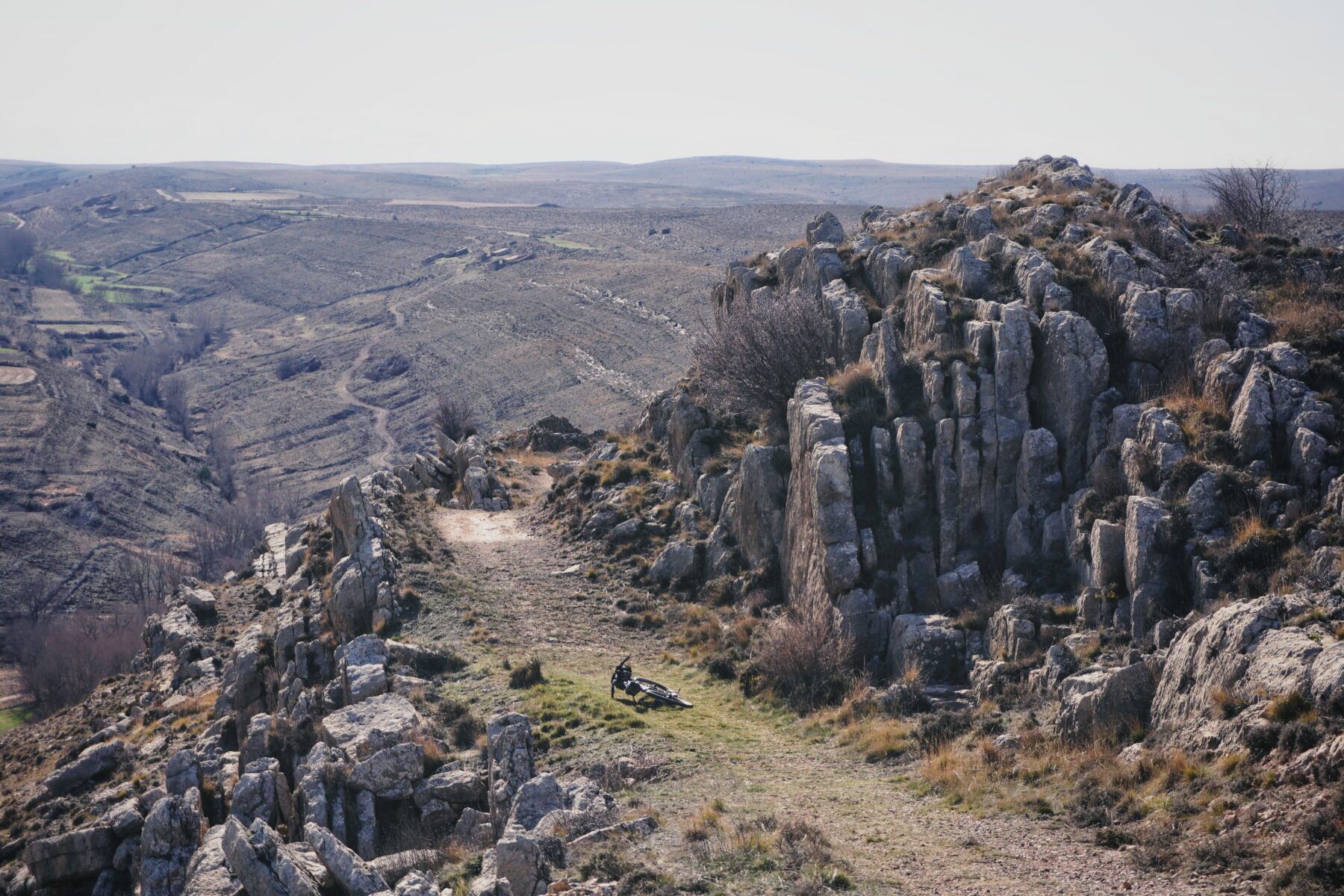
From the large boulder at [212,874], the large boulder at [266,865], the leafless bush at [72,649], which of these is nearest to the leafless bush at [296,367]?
the leafless bush at [72,649]

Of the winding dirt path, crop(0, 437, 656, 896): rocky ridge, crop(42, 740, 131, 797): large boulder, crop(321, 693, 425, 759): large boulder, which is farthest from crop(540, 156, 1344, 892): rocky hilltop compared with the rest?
the winding dirt path

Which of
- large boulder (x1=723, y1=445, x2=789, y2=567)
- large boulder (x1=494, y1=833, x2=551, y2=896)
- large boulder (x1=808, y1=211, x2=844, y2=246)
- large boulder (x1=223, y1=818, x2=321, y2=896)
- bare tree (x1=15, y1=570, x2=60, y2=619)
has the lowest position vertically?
bare tree (x1=15, y1=570, x2=60, y2=619)

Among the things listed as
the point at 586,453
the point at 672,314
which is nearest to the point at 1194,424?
the point at 586,453

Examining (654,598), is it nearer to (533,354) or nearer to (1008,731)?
(1008,731)

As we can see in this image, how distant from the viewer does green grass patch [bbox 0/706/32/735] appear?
183 ft

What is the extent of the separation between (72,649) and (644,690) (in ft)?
186

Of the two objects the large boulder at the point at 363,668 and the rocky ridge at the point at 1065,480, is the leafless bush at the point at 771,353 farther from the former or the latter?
the large boulder at the point at 363,668

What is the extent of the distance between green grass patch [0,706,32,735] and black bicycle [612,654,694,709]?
4704 cm

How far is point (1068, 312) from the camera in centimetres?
2241

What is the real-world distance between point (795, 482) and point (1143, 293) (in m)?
8.58

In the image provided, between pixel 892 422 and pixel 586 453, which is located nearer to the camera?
pixel 892 422

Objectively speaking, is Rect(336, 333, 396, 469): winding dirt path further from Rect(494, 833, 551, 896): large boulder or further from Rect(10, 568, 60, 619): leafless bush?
Rect(494, 833, 551, 896): large boulder

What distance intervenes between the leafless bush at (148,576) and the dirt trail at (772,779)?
56145mm

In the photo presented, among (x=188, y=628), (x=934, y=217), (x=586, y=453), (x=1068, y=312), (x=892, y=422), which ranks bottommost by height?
(x=188, y=628)
